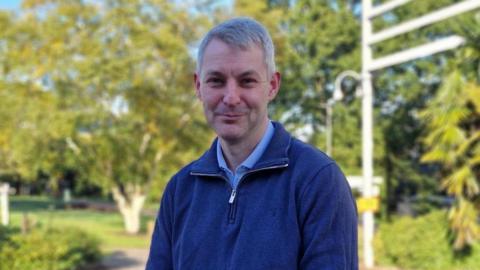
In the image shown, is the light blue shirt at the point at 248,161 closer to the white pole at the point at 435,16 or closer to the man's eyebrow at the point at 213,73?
the man's eyebrow at the point at 213,73

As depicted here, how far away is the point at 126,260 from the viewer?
16.3 m

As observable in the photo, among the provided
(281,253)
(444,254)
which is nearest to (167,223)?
(281,253)

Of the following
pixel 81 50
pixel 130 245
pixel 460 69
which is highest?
pixel 81 50

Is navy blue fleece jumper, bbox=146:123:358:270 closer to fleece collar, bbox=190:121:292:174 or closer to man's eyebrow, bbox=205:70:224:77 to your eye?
fleece collar, bbox=190:121:292:174

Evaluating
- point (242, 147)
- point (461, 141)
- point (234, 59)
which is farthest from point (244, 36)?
point (461, 141)

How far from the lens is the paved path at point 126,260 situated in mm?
15016

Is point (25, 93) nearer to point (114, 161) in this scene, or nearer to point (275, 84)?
point (114, 161)

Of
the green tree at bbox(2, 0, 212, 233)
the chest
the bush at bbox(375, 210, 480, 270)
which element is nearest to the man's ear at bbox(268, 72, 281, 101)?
the chest

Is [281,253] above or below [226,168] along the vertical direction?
below

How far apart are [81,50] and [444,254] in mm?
12280

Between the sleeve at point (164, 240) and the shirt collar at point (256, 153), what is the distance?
0.81ft

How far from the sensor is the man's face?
1838 mm

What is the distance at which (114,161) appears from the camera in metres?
23.8

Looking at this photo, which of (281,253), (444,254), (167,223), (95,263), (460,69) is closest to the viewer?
(281,253)
